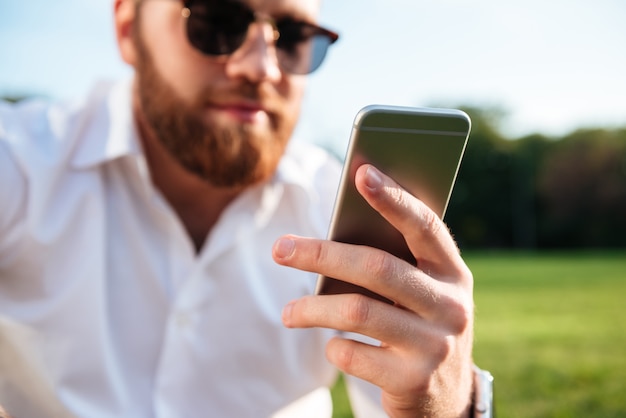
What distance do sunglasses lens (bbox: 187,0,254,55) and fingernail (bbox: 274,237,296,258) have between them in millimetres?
1221

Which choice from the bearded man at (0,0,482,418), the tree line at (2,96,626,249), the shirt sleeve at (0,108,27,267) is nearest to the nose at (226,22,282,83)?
the bearded man at (0,0,482,418)

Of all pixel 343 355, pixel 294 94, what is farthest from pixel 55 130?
pixel 343 355

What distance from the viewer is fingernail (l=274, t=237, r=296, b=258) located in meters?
1.30

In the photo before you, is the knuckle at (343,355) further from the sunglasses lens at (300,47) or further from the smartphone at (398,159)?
the sunglasses lens at (300,47)

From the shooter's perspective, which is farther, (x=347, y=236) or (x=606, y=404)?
(x=606, y=404)

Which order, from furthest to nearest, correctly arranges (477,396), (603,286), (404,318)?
1. (603,286)
2. (477,396)
3. (404,318)

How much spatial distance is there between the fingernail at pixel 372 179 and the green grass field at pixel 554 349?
20.4 inches

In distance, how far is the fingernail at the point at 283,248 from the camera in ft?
4.26

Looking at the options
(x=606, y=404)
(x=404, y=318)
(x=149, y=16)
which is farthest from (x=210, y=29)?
(x=606, y=404)

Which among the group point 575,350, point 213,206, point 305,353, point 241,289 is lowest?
point 575,350

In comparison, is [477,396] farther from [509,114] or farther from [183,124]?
[509,114]

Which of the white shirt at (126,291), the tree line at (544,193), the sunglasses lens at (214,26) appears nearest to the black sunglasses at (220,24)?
the sunglasses lens at (214,26)

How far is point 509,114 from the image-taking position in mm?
62344

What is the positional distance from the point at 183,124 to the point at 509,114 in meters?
64.4
